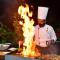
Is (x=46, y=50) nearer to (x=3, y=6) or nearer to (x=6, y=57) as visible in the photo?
(x=6, y=57)

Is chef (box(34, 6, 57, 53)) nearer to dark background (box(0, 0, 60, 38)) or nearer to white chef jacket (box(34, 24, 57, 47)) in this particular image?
white chef jacket (box(34, 24, 57, 47))

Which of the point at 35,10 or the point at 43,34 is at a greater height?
the point at 35,10

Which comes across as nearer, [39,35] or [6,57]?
[6,57]

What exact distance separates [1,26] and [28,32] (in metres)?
1.67

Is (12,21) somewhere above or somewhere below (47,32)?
above

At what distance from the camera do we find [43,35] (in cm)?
336

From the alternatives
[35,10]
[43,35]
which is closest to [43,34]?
[43,35]

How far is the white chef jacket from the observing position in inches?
126

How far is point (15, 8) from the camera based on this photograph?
477 centimetres

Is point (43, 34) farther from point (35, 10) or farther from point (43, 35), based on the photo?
point (35, 10)

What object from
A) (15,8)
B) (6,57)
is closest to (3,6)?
(15,8)

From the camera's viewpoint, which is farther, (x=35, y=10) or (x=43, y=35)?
(x=35, y=10)

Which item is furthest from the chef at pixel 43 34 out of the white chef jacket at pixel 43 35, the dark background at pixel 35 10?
the dark background at pixel 35 10

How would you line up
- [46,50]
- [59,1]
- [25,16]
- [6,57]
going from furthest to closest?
[59,1] < [25,16] < [46,50] < [6,57]
